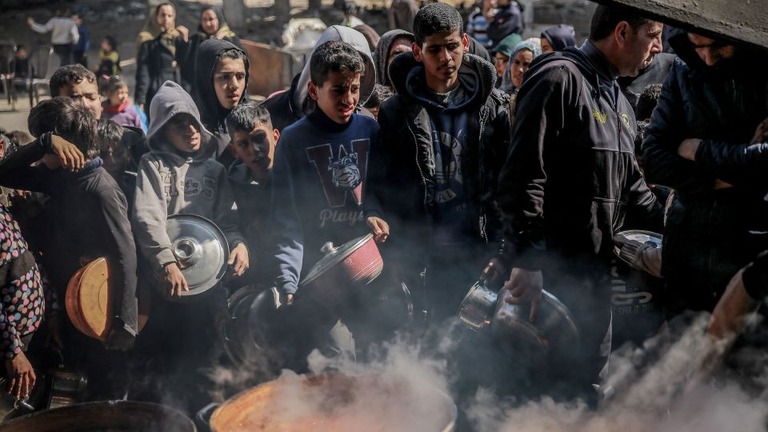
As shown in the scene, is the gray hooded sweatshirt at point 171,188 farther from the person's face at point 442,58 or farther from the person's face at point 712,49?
the person's face at point 712,49

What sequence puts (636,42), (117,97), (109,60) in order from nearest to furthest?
1. (636,42)
2. (117,97)
3. (109,60)

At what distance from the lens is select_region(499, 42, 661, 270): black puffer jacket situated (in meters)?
3.00

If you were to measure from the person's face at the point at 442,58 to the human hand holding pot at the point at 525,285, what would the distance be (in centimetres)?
112

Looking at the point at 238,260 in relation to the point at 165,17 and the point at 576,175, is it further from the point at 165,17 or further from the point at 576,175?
the point at 165,17

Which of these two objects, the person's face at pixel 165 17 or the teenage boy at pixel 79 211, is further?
the person's face at pixel 165 17

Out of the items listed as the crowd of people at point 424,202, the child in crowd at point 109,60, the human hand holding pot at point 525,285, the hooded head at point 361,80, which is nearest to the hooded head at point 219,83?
the crowd of people at point 424,202

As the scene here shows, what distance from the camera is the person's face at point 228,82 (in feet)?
15.8

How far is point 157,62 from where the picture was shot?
7.94 metres

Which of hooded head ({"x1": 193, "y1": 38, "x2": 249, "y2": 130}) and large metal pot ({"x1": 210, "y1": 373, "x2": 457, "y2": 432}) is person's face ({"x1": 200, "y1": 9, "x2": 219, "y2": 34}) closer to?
hooded head ({"x1": 193, "y1": 38, "x2": 249, "y2": 130})

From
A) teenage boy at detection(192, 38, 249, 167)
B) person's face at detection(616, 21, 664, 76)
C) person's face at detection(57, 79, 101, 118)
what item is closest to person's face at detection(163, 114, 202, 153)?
teenage boy at detection(192, 38, 249, 167)

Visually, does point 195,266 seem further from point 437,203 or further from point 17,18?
point 17,18

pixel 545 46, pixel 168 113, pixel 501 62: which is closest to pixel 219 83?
pixel 168 113

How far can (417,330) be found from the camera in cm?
380

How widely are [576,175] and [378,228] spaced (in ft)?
3.25
